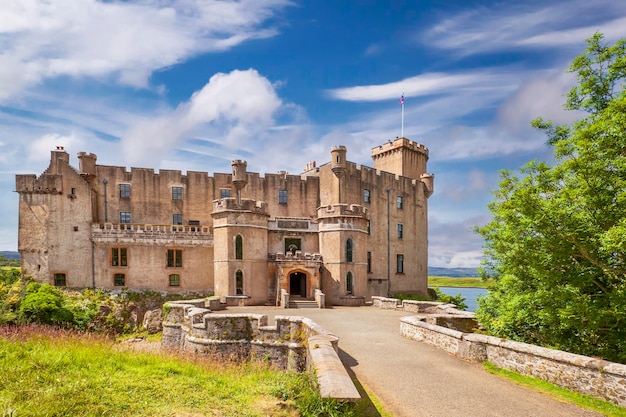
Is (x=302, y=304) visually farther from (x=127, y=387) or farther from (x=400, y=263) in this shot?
(x=127, y=387)

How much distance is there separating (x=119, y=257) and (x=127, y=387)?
2511 centimetres

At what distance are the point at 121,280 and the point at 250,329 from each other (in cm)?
1942

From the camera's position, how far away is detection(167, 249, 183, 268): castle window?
30109 millimetres

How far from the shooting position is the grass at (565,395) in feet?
24.9

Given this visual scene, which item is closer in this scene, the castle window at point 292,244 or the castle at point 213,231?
the castle at point 213,231

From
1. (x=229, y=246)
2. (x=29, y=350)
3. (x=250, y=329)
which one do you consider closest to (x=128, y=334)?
(x=229, y=246)

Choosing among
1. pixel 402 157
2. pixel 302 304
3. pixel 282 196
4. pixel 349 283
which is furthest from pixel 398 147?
pixel 302 304

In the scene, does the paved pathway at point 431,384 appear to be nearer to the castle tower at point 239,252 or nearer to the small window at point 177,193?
the castle tower at point 239,252

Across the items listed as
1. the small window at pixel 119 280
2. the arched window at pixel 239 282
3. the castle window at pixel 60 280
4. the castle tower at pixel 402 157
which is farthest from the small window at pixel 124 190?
the castle tower at pixel 402 157

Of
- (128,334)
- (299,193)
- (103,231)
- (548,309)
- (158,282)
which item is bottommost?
(128,334)

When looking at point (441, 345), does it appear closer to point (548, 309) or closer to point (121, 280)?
point (548, 309)

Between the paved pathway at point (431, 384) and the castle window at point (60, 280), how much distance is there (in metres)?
25.0

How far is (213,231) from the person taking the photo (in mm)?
29422

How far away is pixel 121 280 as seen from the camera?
29.1m
